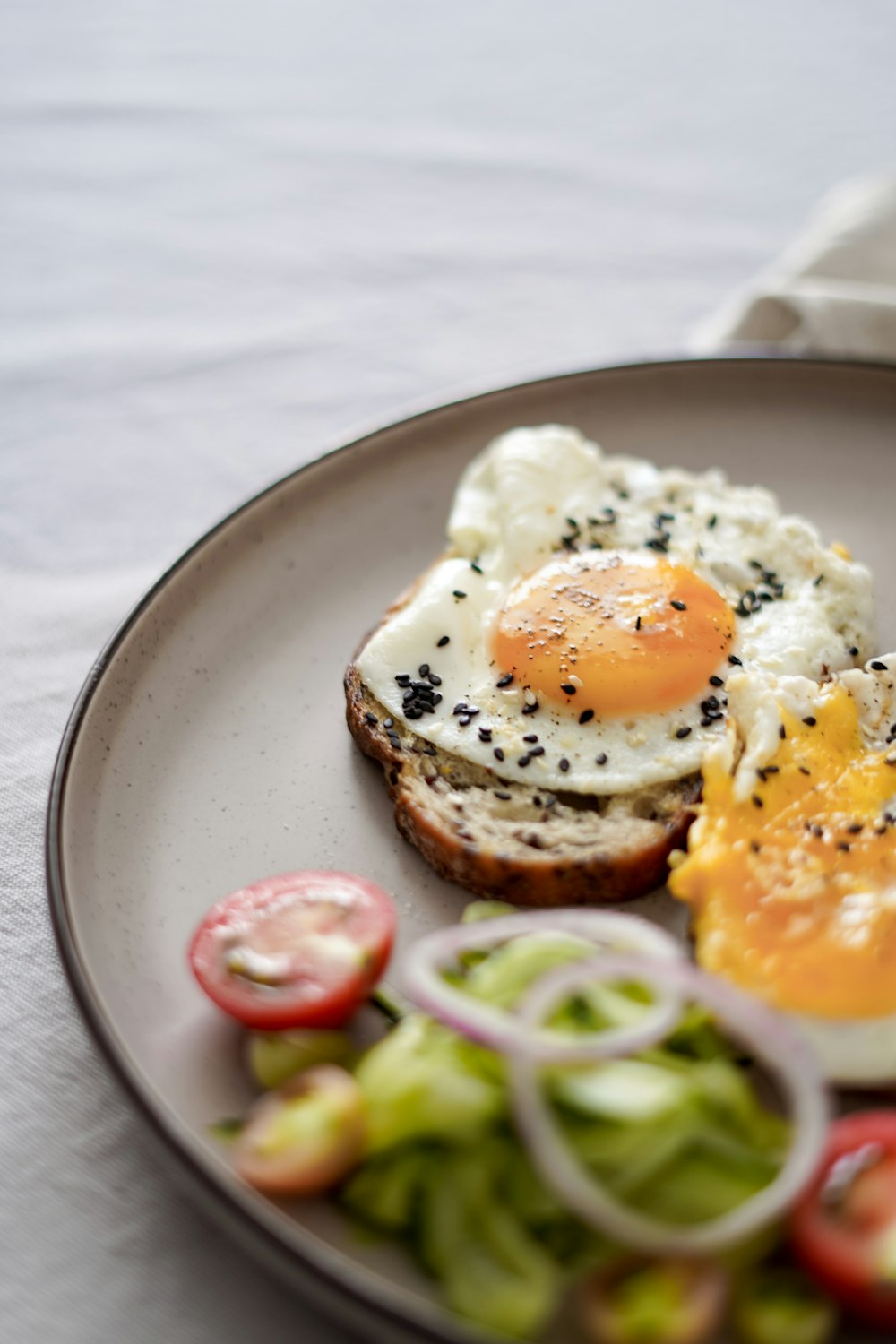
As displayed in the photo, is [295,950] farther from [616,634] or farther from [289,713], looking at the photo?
[616,634]

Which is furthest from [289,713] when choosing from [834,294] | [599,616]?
[834,294]

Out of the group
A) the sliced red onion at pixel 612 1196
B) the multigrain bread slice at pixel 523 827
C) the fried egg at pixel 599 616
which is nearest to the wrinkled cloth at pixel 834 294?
the fried egg at pixel 599 616

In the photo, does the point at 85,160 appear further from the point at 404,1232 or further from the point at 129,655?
the point at 404,1232

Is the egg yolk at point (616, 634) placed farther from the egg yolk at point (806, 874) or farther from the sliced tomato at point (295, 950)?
the sliced tomato at point (295, 950)

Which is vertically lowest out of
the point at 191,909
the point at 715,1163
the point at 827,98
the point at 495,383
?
the point at 191,909

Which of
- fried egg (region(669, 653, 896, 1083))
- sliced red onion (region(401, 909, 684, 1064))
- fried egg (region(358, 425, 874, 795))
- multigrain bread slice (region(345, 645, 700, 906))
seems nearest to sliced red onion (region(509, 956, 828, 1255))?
sliced red onion (region(401, 909, 684, 1064))

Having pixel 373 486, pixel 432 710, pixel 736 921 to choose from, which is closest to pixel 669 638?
pixel 432 710
